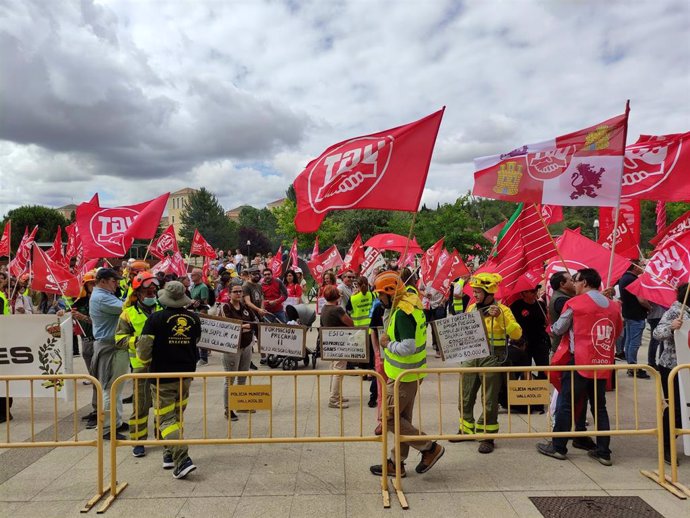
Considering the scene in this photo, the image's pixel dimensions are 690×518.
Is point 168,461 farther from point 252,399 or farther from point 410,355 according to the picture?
point 410,355

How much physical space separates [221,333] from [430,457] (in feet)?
8.64

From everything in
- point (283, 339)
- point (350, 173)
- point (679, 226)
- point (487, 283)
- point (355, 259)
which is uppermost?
point (350, 173)

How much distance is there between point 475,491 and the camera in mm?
4312

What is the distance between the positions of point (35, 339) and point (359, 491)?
147 inches

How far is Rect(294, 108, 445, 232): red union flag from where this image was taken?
4.79 meters

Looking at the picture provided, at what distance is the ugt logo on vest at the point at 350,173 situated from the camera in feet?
15.7

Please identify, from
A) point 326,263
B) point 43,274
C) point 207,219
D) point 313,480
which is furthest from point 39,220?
point 313,480

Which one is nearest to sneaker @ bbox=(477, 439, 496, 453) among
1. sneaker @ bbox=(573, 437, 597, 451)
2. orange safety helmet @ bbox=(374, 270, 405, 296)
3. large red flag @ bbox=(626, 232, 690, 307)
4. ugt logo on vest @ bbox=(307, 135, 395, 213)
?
sneaker @ bbox=(573, 437, 597, 451)

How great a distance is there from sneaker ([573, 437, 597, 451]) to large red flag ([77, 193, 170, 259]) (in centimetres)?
674

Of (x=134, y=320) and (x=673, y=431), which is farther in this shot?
(x=134, y=320)

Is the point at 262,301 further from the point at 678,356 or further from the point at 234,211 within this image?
the point at 234,211

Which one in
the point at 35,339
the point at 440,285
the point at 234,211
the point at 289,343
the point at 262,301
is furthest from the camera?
the point at 234,211

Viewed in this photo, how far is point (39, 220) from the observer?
219 feet

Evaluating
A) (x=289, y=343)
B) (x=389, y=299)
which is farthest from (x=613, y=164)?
(x=289, y=343)
